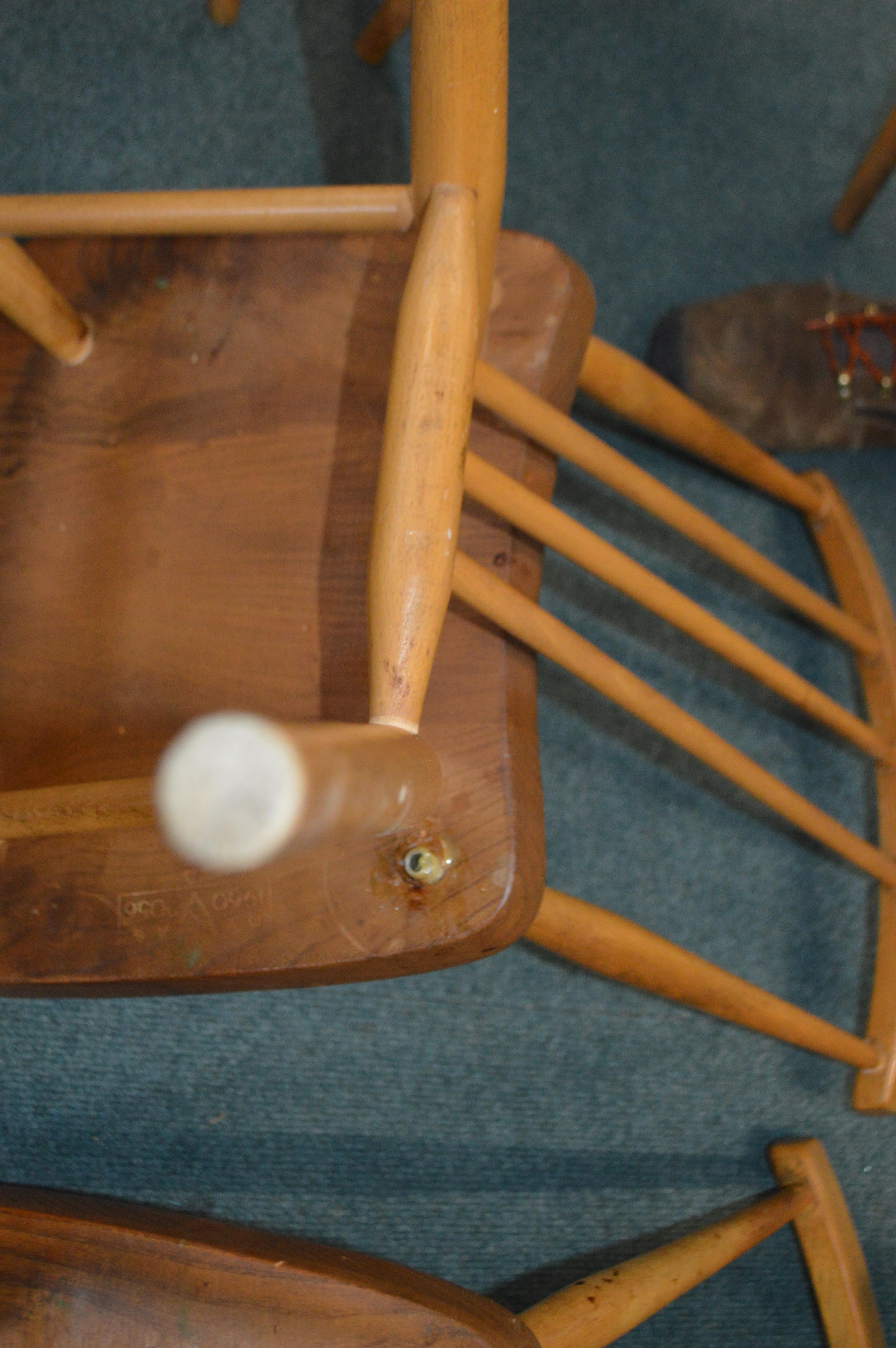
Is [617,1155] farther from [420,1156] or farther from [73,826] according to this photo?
[73,826]

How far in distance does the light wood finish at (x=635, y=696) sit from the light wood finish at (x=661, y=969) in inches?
4.7

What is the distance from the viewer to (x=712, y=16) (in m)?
1.20

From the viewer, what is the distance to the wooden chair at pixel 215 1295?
49 cm

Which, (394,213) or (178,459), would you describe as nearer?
(394,213)

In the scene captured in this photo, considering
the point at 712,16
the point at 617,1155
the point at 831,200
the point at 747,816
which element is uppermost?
the point at 712,16

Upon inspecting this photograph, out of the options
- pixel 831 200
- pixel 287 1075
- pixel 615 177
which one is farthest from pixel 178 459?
pixel 831 200

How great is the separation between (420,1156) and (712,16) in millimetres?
1275

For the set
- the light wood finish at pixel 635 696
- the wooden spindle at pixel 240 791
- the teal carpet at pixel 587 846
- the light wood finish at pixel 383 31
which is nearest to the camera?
the wooden spindle at pixel 240 791

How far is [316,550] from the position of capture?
21.9 inches

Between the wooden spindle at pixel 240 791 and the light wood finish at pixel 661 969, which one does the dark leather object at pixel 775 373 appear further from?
the wooden spindle at pixel 240 791

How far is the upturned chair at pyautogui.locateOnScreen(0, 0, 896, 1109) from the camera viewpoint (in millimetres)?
424

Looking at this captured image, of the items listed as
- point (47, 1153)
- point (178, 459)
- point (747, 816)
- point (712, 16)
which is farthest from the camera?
point (712, 16)

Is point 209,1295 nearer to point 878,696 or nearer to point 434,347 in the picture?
point 434,347

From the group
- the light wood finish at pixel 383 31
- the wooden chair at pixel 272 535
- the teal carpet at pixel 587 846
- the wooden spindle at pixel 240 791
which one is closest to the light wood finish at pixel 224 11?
the teal carpet at pixel 587 846
